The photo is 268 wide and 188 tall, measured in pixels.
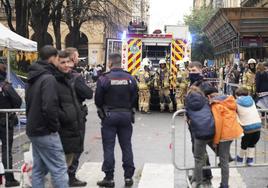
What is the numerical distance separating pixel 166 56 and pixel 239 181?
11.2 metres

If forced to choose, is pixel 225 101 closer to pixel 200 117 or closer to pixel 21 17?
pixel 200 117

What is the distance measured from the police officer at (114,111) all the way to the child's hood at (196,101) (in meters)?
1.25

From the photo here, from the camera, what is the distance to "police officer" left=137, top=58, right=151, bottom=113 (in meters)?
16.8

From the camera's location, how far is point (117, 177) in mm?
8062

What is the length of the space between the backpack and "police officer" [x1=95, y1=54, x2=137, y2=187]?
125cm

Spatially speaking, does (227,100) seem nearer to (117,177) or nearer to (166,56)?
(117,177)

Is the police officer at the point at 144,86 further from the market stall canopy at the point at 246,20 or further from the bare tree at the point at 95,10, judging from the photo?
the bare tree at the point at 95,10

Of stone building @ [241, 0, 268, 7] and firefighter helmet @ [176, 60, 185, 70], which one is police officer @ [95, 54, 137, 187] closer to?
firefighter helmet @ [176, 60, 185, 70]

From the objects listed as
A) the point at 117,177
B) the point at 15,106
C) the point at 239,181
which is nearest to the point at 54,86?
the point at 15,106

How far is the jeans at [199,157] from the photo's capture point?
6613mm

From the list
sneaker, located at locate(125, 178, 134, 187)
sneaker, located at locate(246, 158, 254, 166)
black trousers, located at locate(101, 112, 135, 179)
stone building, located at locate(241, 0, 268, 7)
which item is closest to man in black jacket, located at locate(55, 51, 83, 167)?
black trousers, located at locate(101, 112, 135, 179)

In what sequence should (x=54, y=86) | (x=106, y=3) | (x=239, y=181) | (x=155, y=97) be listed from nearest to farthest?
(x=54, y=86) → (x=239, y=181) → (x=155, y=97) → (x=106, y=3)

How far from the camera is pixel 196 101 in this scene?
6422 millimetres

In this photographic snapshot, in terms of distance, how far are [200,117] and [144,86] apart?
10.4 m
